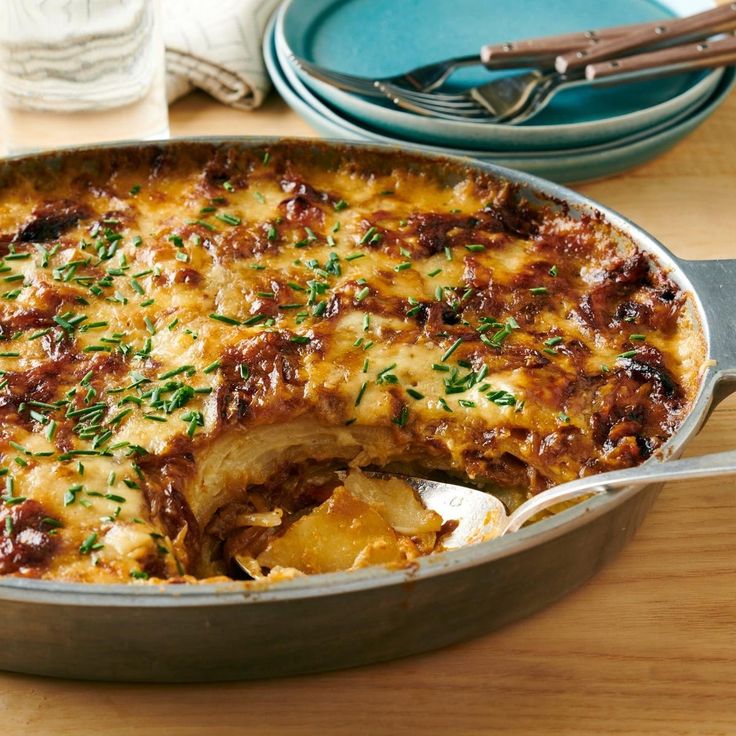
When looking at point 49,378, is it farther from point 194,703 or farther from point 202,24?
point 202,24

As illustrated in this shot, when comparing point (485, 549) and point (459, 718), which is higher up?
point (485, 549)

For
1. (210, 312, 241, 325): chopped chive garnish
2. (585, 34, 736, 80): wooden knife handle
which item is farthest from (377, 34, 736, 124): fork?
(210, 312, 241, 325): chopped chive garnish

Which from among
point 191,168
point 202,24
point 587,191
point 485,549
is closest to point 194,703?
point 485,549

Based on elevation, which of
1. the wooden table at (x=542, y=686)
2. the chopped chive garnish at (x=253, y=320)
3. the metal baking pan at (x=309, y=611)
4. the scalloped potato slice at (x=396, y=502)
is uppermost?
the chopped chive garnish at (x=253, y=320)

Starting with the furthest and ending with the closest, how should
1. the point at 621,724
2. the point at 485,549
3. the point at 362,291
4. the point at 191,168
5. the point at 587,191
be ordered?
the point at 587,191 → the point at 191,168 → the point at 362,291 → the point at 621,724 → the point at 485,549

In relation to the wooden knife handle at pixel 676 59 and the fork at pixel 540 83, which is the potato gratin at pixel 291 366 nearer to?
the fork at pixel 540 83

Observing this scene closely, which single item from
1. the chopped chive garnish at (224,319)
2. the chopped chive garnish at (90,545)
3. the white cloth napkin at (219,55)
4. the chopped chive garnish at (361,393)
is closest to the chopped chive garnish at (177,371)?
the chopped chive garnish at (224,319)

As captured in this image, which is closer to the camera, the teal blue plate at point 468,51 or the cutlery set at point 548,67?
the teal blue plate at point 468,51

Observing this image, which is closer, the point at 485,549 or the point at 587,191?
the point at 485,549
